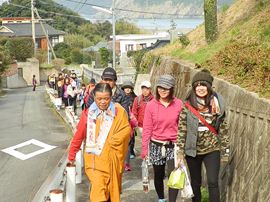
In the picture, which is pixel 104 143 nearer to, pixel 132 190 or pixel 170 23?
pixel 132 190

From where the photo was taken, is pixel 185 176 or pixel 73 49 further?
pixel 73 49

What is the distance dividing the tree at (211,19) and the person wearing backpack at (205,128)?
27.2ft

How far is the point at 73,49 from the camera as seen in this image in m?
82.3

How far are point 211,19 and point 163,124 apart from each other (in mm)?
8122

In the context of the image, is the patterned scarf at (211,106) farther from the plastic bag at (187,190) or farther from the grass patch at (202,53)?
the grass patch at (202,53)

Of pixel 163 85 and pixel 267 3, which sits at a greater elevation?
pixel 267 3

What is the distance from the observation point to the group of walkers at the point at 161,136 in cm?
523

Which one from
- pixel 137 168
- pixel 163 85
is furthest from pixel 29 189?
pixel 163 85

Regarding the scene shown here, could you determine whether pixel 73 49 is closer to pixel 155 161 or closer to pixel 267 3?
pixel 267 3

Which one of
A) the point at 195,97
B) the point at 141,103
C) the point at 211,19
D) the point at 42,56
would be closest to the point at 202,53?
the point at 211,19

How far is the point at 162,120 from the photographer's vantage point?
239 inches

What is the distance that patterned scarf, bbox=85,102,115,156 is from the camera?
5.21 meters

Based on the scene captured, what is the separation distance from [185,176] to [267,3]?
294 inches

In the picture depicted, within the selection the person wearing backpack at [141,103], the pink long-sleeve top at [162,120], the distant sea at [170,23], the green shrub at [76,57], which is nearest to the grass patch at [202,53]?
the person wearing backpack at [141,103]
